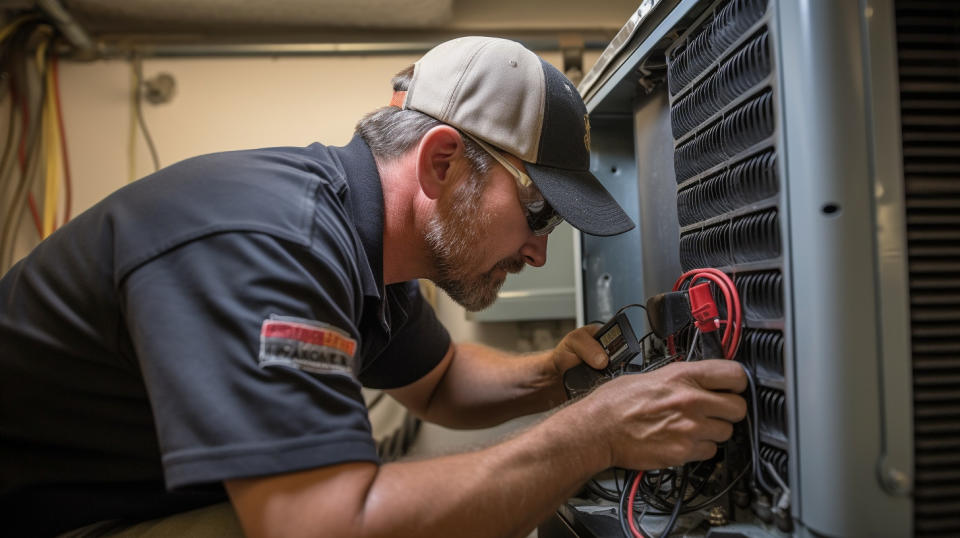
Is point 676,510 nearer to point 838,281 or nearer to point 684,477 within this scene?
point 684,477

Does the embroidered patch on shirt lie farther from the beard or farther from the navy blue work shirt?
the beard

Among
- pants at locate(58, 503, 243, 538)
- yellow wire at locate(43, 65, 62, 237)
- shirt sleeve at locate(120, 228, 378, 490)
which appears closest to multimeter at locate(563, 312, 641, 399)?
shirt sleeve at locate(120, 228, 378, 490)

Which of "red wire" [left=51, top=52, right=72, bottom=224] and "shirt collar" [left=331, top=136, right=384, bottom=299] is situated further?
"red wire" [left=51, top=52, right=72, bottom=224]

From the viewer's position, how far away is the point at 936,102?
448mm

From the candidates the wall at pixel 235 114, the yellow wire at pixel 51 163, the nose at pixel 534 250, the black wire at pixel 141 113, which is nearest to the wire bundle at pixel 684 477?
the nose at pixel 534 250

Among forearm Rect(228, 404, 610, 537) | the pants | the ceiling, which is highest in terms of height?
the ceiling

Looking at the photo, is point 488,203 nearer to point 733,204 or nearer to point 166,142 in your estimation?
point 733,204

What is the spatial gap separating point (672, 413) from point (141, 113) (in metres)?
1.84

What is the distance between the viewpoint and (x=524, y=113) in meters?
0.76

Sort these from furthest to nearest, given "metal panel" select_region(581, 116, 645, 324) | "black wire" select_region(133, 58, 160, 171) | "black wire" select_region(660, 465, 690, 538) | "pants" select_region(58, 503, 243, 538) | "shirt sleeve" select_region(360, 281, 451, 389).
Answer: "black wire" select_region(133, 58, 160, 171)
"shirt sleeve" select_region(360, 281, 451, 389)
"metal panel" select_region(581, 116, 645, 324)
"pants" select_region(58, 503, 243, 538)
"black wire" select_region(660, 465, 690, 538)

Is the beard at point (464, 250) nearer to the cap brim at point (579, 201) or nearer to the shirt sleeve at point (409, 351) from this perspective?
the cap brim at point (579, 201)

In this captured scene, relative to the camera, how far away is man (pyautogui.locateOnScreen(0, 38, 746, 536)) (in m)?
0.49

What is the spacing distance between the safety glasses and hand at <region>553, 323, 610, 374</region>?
0.65ft

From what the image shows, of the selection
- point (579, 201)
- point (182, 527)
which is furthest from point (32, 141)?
point (579, 201)
